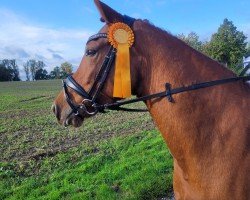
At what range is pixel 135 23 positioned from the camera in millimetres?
3193

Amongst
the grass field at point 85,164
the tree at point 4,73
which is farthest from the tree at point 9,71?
the grass field at point 85,164

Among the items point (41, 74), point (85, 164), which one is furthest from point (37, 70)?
point (85, 164)

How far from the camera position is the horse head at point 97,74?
312 centimetres

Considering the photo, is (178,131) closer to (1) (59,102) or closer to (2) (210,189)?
(2) (210,189)

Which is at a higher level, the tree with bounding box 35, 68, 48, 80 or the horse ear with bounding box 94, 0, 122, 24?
the tree with bounding box 35, 68, 48, 80

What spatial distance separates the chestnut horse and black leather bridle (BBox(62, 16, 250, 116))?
0.04 metres

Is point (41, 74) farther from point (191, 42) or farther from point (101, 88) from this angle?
point (101, 88)

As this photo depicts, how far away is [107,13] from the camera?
3096 mm

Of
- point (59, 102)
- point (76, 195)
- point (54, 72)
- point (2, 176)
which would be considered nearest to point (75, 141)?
point (2, 176)

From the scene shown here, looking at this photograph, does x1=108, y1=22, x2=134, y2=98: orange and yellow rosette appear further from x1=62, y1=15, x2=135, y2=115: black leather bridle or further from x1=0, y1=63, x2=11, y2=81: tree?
x1=0, y1=63, x2=11, y2=81: tree

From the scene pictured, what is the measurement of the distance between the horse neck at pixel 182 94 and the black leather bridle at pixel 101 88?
46 millimetres

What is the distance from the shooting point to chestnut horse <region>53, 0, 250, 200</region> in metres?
2.90

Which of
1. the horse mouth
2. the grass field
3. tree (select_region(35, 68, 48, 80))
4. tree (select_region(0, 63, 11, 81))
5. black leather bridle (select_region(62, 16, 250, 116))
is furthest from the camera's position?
tree (select_region(35, 68, 48, 80))

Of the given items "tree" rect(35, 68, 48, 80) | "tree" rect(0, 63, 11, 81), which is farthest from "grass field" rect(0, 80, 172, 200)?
"tree" rect(35, 68, 48, 80)
